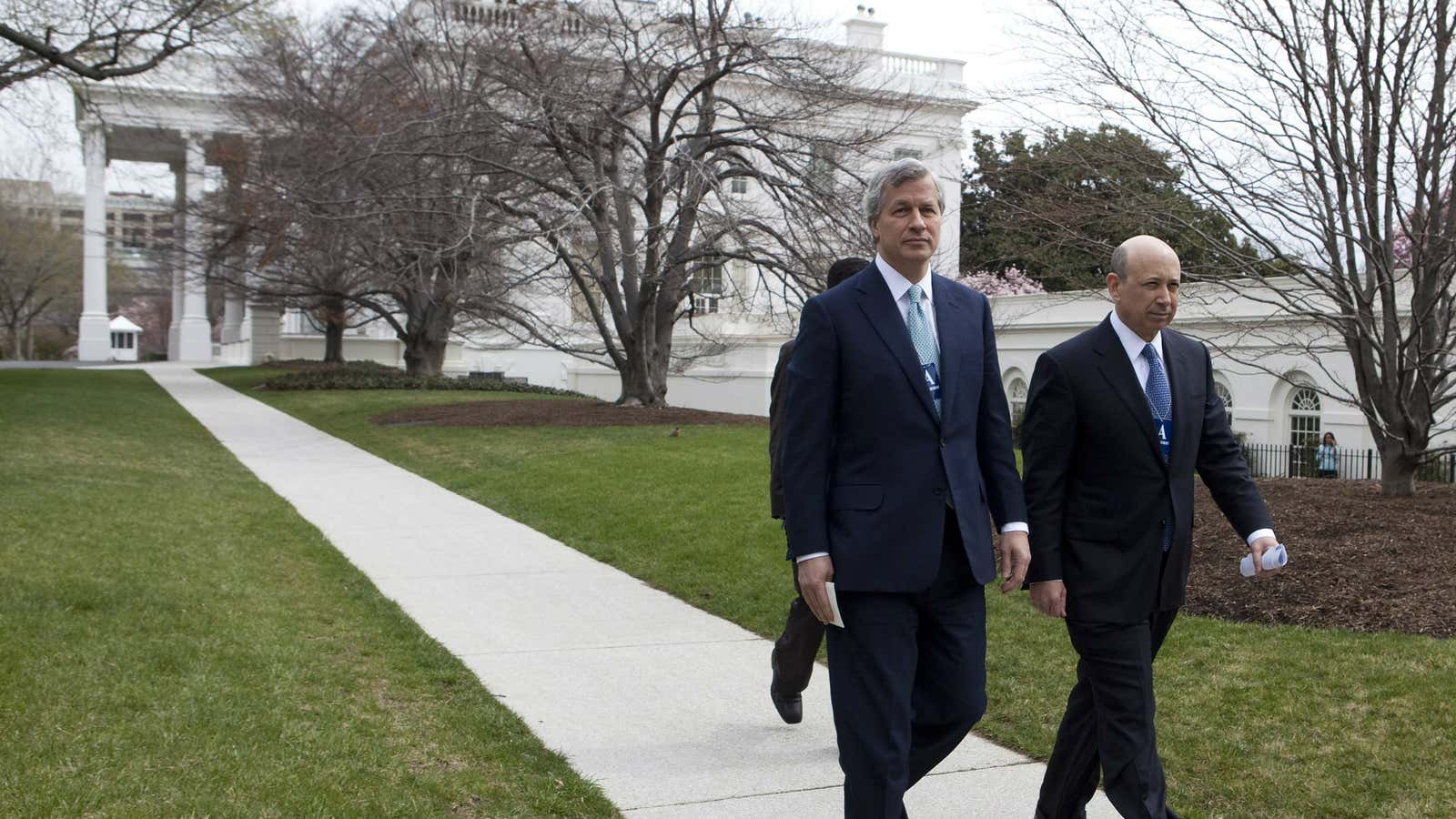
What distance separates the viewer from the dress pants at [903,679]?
3.55 metres

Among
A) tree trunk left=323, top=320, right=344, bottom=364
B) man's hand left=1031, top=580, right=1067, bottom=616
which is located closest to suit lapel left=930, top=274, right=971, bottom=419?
man's hand left=1031, top=580, right=1067, bottom=616

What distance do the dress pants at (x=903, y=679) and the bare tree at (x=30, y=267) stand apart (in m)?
68.8

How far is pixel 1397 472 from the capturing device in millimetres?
9523

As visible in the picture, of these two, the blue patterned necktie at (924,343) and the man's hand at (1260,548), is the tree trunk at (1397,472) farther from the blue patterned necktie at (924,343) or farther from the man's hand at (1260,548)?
the blue patterned necktie at (924,343)

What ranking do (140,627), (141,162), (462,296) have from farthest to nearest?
(141,162)
(462,296)
(140,627)

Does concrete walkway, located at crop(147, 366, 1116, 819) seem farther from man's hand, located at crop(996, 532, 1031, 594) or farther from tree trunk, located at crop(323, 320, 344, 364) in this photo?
tree trunk, located at crop(323, 320, 344, 364)

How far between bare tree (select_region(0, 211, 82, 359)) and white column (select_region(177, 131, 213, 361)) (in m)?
8.01

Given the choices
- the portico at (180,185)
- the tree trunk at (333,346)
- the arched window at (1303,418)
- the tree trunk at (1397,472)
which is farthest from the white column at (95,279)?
the tree trunk at (1397,472)

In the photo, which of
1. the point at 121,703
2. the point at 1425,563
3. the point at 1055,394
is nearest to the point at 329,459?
the point at 121,703

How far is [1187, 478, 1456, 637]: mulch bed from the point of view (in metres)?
6.78

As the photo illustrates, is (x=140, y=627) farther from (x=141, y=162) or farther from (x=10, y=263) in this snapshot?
(x=10, y=263)

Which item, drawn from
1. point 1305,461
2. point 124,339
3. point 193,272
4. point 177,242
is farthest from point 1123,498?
point 124,339

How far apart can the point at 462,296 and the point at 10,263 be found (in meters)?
50.7

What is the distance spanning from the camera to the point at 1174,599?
3.95m
